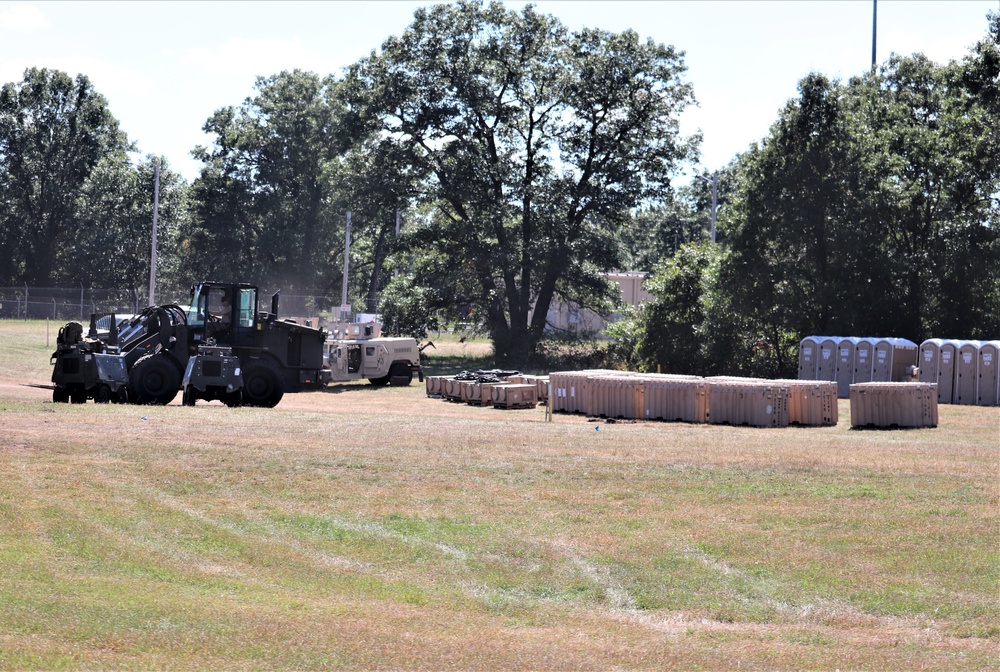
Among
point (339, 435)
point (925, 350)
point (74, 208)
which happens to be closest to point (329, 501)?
point (339, 435)

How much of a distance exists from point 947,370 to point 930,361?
59 centimetres

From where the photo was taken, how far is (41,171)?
87.6m

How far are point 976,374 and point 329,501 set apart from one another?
26.2 m

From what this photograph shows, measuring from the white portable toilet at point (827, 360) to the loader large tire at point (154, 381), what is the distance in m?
21.4

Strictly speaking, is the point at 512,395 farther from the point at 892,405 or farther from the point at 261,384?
the point at 892,405

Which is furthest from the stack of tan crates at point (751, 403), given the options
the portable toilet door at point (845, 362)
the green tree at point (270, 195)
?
the green tree at point (270, 195)

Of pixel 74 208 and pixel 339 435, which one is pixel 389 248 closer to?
pixel 339 435

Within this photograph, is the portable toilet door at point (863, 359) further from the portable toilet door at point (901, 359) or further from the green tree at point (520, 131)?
the green tree at point (520, 131)

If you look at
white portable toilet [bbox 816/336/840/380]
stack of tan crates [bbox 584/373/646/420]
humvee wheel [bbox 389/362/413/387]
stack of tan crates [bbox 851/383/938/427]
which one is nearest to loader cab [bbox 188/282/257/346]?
stack of tan crates [bbox 584/373/646/420]

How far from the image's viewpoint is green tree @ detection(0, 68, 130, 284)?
86.7m

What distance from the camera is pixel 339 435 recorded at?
79.3ft

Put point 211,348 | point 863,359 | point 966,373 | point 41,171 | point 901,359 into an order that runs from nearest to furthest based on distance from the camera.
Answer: point 211,348, point 966,373, point 901,359, point 863,359, point 41,171

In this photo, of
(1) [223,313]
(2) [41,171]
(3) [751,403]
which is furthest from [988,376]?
(2) [41,171]

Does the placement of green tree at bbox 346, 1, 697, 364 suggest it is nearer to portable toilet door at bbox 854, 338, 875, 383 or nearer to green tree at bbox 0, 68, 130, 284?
portable toilet door at bbox 854, 338, 875, 383
